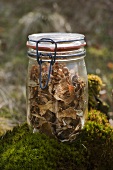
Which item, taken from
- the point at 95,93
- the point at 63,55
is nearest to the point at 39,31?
the point at 95,93

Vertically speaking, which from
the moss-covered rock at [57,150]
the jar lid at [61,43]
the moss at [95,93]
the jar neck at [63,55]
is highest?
the jar lid at [61,43]

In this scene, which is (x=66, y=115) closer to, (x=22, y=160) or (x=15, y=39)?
(x=22, y=160)

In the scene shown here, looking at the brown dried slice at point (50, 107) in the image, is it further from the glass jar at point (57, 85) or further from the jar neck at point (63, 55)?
the jar neck at point (63, 55)

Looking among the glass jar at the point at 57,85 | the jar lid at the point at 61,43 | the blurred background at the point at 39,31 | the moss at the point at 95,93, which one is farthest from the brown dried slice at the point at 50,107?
the blurred background at the point at 39,31

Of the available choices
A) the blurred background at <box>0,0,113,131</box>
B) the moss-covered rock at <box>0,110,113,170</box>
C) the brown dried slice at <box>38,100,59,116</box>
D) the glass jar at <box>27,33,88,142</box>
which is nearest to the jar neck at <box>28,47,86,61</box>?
the glass jar at <box>27,33,88,142</box>

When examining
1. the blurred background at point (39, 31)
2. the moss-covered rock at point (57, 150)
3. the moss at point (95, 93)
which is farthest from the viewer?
the blurred background at point (39, 31)

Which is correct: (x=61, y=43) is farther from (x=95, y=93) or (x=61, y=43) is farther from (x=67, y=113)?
(x=95, y=93)

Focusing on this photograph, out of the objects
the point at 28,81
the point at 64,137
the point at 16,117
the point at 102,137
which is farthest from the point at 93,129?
the point at 16,117
